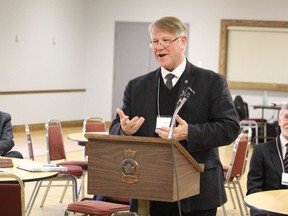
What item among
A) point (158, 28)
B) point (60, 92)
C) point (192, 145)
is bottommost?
point (60, 92)

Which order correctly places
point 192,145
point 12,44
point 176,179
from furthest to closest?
point 12,44 < point 192,145 < point 176,179

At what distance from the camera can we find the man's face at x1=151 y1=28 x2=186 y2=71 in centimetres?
296

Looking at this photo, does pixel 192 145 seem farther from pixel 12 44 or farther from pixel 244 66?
pixel 244 66

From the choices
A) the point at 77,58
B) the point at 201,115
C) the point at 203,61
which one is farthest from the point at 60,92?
the point at 201,115

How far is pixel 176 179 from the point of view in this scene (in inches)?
102

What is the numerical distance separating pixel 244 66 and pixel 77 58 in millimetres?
4098

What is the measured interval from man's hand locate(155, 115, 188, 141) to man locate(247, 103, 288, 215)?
1.88 m

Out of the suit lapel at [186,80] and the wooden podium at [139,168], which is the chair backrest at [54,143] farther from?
the wooden podium at [139,168]

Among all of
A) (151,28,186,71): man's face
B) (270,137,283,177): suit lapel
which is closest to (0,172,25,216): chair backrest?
(151,28,186,71): man's face

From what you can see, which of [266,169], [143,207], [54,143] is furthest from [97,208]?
[54,143]

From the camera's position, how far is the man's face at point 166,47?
9.73 feet

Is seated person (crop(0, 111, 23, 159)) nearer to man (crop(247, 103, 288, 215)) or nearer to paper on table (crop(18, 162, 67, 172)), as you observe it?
paper on table (crop(18, 162, 67, 172))

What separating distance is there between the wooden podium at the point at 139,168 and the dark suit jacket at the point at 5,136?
14.9 feet

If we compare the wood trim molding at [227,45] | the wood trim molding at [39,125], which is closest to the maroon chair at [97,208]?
the wood trim molding at [39,125]
